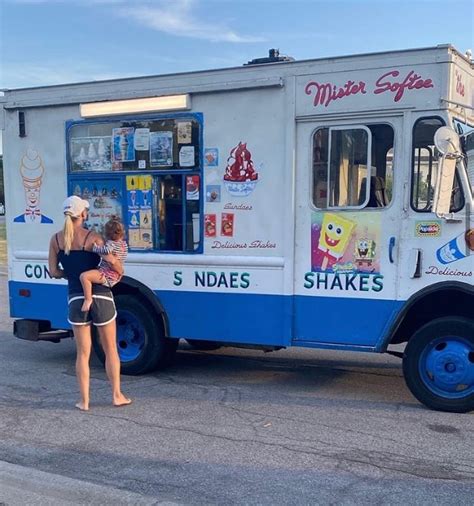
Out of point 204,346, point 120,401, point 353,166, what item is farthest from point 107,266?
point 204,346

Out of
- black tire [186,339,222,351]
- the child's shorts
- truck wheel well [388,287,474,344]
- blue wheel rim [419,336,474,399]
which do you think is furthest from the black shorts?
blue wheel rim [419,336,474,399]

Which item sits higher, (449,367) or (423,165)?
(423,165)

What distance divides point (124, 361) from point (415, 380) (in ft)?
10.2

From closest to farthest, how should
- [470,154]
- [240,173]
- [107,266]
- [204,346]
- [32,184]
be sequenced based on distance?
[470,154] → [107,266] → [240,173] → [32,184] → [204,346]

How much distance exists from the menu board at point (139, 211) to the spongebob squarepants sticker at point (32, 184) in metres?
1.06

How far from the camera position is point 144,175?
22.4ft

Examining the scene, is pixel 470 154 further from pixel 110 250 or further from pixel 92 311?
pixel 92 311

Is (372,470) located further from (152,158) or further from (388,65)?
(152,158)

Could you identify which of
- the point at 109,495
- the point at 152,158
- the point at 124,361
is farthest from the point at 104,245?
the point at 109,495

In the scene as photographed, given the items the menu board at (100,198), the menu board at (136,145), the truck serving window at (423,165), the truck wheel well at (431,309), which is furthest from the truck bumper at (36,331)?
the truck serving window at (423,165)

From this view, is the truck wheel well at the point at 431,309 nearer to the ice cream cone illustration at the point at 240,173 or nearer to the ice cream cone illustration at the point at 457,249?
the ice cream cone illustration at the point at 457,249

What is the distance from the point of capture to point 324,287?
609 centimetres

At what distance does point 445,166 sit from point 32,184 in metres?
4.51

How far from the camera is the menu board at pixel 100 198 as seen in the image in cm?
699
